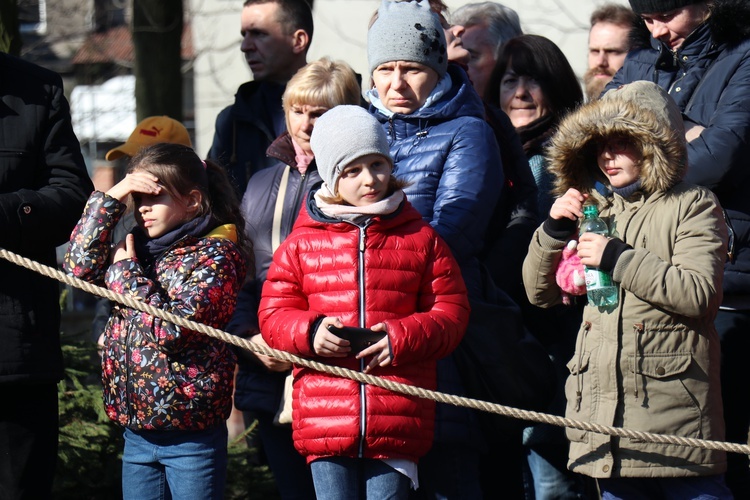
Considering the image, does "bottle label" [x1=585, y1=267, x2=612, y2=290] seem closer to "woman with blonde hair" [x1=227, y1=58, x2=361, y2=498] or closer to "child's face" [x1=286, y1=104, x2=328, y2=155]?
"woman with blonde hair" [x1=227, y1=58, x2=361, y2=498]

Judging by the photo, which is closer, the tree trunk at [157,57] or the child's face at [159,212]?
the child's face at [159,212]

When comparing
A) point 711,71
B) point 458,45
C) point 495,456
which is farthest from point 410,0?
→ point 495,456

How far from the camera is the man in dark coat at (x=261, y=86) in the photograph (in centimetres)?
580

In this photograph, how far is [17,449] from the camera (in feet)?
13.3

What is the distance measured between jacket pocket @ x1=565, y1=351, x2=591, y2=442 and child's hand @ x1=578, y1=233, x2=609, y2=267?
1.07 feet

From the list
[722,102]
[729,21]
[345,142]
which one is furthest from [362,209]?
[729,21]

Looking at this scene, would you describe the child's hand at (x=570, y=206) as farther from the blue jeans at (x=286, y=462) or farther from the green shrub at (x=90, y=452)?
the green shrub at (x=90, y=452)

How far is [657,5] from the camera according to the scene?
458cm

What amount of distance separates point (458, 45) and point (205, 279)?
84.0 inches

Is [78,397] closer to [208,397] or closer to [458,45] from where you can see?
Result: [208,397]

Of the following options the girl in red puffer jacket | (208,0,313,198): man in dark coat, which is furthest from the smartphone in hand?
(208,0,313,198): man in dark coat

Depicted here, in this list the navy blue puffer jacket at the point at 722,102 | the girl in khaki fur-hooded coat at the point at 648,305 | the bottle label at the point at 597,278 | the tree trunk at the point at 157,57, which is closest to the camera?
the girl in khaki fur-hooded coat at the point at 648,305

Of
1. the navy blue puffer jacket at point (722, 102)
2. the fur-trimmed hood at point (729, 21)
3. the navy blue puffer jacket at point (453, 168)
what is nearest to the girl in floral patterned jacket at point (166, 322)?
the navy blue puffer jacket at point (453, 168)

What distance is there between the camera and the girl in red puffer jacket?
12.4ft
